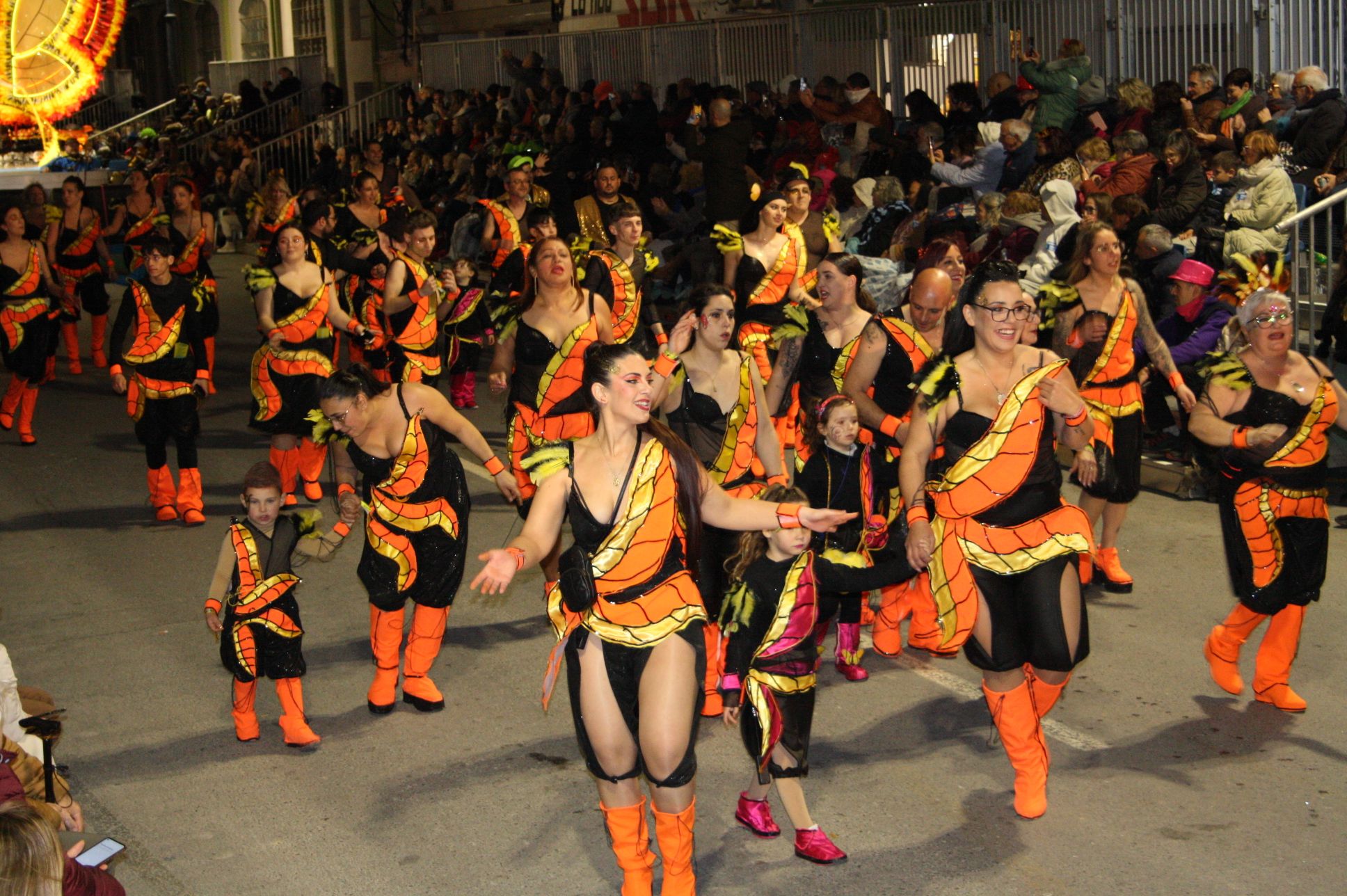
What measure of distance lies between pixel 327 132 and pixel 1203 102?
61.6 feet

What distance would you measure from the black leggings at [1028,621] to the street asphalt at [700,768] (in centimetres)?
57

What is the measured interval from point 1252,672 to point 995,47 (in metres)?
10.3

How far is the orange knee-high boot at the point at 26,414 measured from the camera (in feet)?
40.0

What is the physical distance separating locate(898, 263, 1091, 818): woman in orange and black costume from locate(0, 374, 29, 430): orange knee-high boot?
29.9 feet

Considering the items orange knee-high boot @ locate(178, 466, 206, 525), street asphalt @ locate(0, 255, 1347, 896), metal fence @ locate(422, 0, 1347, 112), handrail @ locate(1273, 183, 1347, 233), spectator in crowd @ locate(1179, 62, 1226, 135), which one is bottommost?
street asphalt @ locate(0, 255, 1347, 896)

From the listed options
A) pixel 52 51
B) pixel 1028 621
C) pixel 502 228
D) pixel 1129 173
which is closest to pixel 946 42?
pixel 1129 173

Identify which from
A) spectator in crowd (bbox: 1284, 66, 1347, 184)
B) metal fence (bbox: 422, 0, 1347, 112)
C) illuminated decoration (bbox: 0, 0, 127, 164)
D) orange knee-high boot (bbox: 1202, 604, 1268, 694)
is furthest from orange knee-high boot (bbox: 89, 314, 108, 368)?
orange knee-high boot (bbox: 1202, 604, 1268, 694)

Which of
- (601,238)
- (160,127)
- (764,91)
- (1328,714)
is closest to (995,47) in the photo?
(764,91)

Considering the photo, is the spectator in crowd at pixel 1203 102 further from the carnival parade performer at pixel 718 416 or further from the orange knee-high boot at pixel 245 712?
the orange knee-high boot at pixel 245 712

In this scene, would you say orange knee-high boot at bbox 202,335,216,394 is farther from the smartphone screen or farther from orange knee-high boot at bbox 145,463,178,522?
the smartphone screen

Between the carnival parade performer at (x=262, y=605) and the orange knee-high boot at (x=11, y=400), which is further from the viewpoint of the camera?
the orange knee-high boot at (x=11, y=400)

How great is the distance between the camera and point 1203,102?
12.3 meters

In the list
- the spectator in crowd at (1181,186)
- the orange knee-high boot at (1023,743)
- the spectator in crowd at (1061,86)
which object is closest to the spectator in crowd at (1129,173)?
the spectator in crowd at (1181,186)

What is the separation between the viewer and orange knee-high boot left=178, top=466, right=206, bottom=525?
964 centimetres
